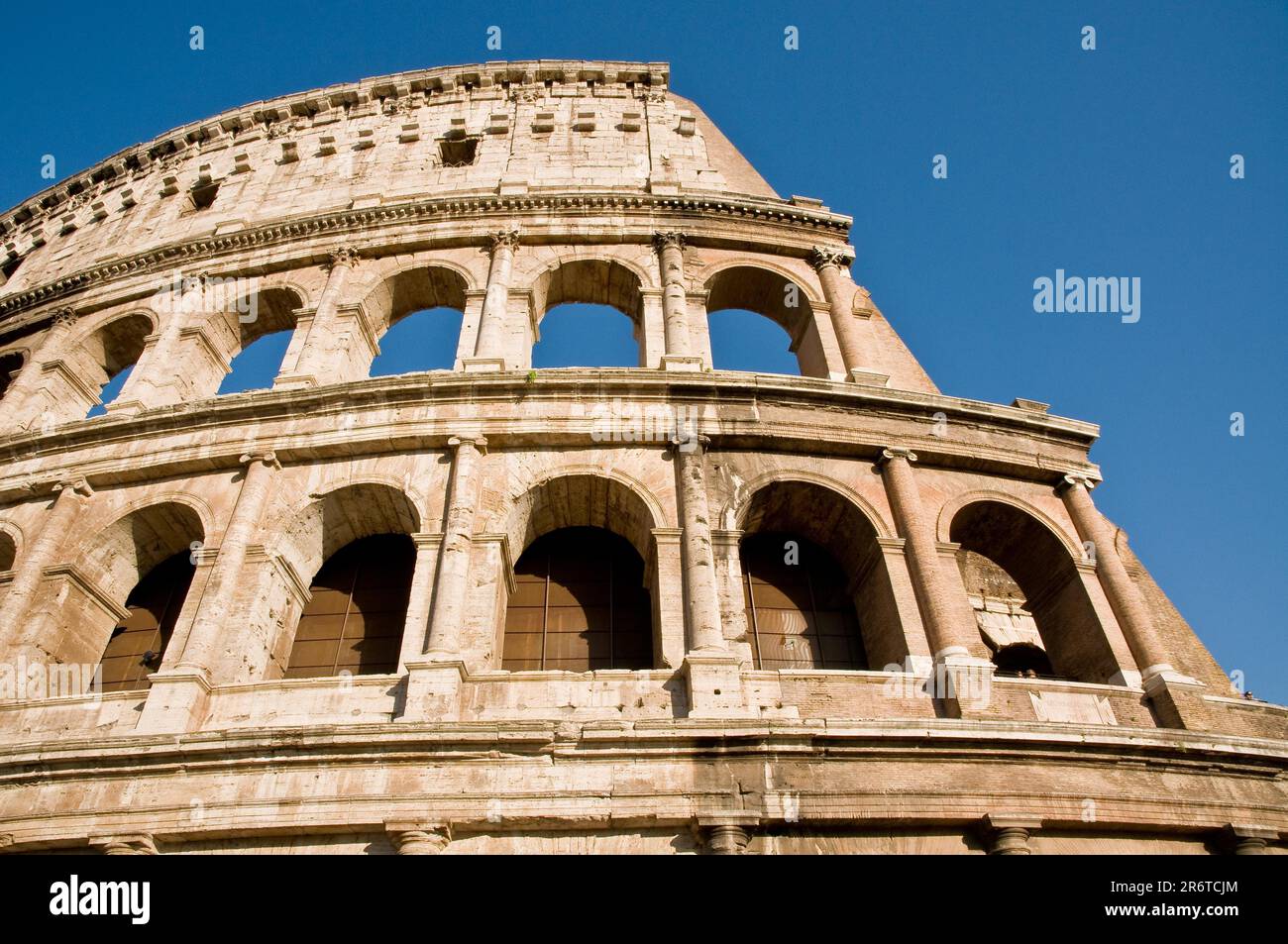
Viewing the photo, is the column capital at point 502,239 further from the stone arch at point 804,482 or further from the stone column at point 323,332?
the stone arch at point 804,482

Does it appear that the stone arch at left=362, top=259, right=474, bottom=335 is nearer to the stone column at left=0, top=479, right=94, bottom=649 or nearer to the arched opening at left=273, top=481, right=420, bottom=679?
the arched opening at left=273, top=481, right=420, bottom=679

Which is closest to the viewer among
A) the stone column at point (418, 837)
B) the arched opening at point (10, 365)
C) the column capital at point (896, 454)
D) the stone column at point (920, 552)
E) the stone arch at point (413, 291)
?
the stone column at point (418, 837)

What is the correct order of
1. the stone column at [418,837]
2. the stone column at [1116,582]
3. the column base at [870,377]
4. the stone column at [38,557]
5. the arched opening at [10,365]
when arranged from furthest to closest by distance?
the arched opening at [10,365] → the column base at [870,377] → the stone column at [38,557] → the stone column at [1116,582] → the stone column at [418,837]

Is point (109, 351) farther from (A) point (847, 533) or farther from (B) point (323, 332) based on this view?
(A) point (847, 533)

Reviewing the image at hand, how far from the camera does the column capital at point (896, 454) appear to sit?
414 inches

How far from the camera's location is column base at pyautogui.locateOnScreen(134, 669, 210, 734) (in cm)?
806

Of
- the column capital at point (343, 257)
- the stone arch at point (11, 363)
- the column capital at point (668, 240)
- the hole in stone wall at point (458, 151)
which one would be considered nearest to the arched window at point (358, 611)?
the column capital at point (343, 257)

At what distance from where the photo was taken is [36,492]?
36.1 ft

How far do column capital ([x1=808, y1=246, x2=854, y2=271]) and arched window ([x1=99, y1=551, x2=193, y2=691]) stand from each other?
10.6m

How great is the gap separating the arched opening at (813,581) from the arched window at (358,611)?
435 centimetres
